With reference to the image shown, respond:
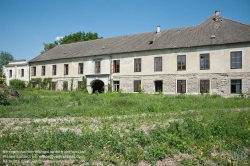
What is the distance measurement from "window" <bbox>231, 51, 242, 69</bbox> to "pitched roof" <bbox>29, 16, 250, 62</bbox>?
4.14 feet

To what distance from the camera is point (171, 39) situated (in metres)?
22.6

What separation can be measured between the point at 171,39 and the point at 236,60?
24.5 feet

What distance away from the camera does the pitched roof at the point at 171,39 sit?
19.5m

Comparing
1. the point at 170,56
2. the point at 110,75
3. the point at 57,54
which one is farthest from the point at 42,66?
the point at 170,56

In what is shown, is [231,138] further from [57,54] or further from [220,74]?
[57,54]

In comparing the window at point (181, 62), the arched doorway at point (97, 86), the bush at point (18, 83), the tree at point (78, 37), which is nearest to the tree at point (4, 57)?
the tree at point (78, 37)

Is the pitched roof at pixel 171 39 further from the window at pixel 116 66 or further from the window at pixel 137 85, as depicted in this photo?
the window at pixel 137 85

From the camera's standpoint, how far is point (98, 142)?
489 centimetres

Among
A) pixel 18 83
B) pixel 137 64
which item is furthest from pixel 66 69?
pixel 137 64

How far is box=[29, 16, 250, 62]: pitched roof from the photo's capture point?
19.5 m

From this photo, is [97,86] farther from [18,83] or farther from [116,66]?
[18,83]

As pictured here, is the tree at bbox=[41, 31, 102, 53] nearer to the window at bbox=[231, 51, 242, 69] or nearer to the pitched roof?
the pitched roof

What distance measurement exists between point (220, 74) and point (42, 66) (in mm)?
25732

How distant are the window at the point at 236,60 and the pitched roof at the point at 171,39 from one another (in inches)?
49.7
